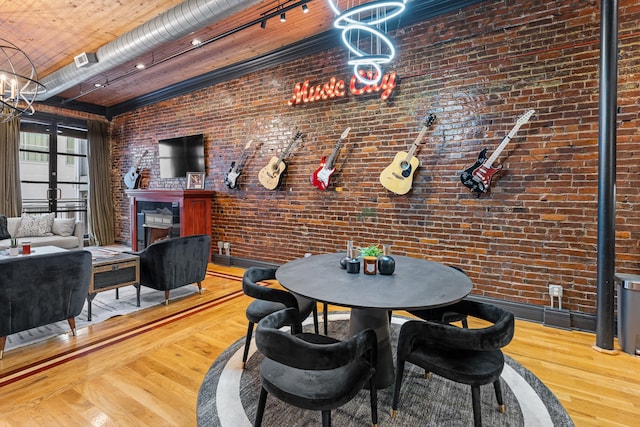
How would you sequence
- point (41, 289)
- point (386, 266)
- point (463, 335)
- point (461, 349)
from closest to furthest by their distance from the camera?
1. point (463, 335)
2. point (461, 349)
3. point (386, 266)
4. point (41, 289)

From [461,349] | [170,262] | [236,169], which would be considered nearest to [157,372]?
[170,262]

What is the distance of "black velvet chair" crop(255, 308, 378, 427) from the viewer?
1353mm

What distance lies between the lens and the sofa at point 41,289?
97.0 inches

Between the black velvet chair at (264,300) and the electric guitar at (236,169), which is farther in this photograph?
the electric guitar at (236,169)

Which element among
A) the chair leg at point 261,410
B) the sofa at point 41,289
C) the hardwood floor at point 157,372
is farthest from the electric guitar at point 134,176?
the chair leg at point 261,410

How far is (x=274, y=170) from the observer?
493cm

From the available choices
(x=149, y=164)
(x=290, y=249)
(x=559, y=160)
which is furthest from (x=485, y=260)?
(x=149, y=164)

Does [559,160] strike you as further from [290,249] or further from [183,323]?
[183,323]

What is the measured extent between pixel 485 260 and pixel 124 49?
4926 millimetres

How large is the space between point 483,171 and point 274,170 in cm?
282

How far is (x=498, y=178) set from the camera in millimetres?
3404

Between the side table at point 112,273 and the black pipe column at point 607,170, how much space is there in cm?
442

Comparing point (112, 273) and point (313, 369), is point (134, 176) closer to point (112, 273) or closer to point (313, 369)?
point (112, 273)

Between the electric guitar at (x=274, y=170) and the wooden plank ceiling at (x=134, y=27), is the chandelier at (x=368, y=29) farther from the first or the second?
the electric guitar at (x=274, y=170)
